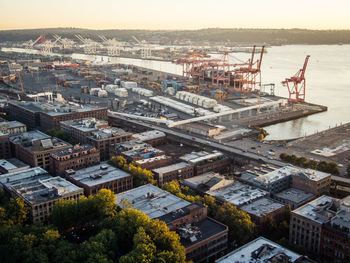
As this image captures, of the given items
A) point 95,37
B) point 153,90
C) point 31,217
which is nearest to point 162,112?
point 153,90

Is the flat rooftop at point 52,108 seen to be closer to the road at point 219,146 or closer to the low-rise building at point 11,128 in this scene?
the low-rise building at point 11,128

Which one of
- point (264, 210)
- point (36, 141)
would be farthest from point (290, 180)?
point (36, 141)

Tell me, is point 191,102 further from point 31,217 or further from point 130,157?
point 31,217

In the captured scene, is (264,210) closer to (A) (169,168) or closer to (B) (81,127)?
(A) (169,168)

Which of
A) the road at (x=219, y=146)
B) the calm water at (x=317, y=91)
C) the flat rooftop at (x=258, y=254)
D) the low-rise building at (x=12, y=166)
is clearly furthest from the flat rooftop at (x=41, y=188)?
the calm water at (x=317, y=91)

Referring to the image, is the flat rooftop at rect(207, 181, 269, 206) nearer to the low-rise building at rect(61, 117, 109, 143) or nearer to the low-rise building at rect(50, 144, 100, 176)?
the low-rise building at rect(50, 144, 100, 176)

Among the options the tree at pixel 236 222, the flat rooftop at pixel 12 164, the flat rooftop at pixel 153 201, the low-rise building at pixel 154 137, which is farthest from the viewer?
the low-rise building at pixel 154 137

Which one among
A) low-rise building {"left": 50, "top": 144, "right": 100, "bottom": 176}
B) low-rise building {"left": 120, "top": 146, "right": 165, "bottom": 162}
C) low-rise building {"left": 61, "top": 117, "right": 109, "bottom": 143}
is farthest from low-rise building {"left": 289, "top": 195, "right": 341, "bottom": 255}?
low-rise building {"left": 61, "top": 117, "right": 109, "bottom": 143}
